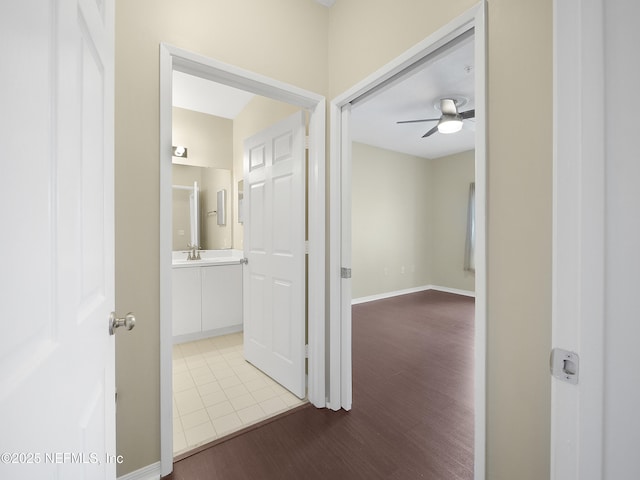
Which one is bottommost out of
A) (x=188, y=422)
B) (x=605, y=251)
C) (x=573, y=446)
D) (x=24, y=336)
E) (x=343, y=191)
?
(x=188, y=422)

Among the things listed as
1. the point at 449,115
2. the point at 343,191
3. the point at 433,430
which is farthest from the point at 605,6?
the point at 449,115

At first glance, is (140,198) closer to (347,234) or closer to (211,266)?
(347,234)

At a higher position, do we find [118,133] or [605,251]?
[118,133]

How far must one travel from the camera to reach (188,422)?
70.3 inches

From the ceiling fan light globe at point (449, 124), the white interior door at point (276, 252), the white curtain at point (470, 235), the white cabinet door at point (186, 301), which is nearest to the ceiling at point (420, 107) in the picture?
the ceiling fan light globe at point (449, 124)

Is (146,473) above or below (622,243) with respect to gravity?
below

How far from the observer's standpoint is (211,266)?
10.6 ft

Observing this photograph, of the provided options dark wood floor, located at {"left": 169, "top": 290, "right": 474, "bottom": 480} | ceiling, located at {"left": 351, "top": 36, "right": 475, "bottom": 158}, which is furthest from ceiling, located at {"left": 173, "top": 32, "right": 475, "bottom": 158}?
dark wood floor, located at {"left": 169, "top": 290, "right": 474, "bottom": 480}

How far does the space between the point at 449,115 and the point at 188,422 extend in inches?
152

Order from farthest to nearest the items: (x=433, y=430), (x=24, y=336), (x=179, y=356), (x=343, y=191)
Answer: (x=179, y=356), (x=343, y=191), (x=433, y=430), (x=24, y=336)

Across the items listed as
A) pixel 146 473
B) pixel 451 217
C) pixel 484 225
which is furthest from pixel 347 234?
pixel 451 217

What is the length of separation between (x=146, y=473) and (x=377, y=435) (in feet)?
4.12

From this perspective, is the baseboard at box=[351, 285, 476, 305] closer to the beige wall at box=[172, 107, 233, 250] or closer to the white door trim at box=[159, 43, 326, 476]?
the beige wall at box=[172, 107, 233, 250]

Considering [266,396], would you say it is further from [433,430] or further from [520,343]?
[520,343]
